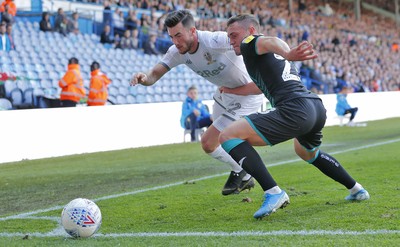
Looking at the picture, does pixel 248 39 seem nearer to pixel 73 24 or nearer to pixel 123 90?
pixel 123 90

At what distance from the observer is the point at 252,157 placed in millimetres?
6246

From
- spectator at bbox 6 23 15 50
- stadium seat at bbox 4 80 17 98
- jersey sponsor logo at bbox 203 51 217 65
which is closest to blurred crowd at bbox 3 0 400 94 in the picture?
spectator at bbox 6 23 15 50

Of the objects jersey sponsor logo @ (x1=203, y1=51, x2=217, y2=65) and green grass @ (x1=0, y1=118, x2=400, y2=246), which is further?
jersey sponsor logo @ (x1=203, y1=51, x2=217, y2=65)

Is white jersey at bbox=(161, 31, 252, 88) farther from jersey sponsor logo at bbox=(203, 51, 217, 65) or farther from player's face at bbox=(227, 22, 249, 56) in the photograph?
player's face at bbox=(227, 22, 249, 56)

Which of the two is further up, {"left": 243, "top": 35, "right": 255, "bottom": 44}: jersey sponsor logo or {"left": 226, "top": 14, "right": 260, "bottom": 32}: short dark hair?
{"left": 226, "top": 14, "right": 260, "bottom": 32}: short dark hair

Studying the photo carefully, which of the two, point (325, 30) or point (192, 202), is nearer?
point (192, 202)

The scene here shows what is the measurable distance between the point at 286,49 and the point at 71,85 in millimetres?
12334

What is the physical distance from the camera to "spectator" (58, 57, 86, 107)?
17.5 meters

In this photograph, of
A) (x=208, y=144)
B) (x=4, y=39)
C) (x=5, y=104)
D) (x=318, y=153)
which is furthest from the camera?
(x=4, y=39)

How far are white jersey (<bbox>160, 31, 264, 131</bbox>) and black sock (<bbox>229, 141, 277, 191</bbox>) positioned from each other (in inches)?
71.1

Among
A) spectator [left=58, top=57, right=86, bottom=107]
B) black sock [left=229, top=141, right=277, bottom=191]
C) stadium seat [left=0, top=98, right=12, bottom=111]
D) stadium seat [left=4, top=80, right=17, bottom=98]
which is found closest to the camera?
black sock [left=229, top=141, right=277, bottom=191]

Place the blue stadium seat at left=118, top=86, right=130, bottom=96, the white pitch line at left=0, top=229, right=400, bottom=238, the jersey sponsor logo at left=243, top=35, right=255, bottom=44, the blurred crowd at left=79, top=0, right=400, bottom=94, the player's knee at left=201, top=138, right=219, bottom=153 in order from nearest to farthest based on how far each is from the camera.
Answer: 1. the white pitch line at left=0, top=229, right=400, bottom=238
2. the jersey sponsor logo at left=243, top=35, right=255, bottom=44
3. the player's knee at left=201, top=138, right=219, bottom=153
4. the blue stadium seat at left=118, top=86, right=130, bottom=96
5. the blurred crowd at left=79, top=0, right=400, bottom=94

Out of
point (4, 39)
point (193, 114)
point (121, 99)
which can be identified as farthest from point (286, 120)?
point (121, 99)

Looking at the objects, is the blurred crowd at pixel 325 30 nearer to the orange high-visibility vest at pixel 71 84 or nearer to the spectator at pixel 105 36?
the spectator at pixel 105 36
